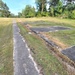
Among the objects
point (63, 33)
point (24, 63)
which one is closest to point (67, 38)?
point (63, 33)

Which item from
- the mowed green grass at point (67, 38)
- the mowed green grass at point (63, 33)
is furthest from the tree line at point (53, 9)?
the mowed green grass at point (67, 38)

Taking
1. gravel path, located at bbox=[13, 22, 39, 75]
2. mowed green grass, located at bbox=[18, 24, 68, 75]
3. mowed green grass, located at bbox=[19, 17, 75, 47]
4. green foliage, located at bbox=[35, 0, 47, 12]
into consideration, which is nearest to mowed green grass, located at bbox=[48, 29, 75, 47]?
mowed green grass, located at bbox=[19, 17, 75, 47]

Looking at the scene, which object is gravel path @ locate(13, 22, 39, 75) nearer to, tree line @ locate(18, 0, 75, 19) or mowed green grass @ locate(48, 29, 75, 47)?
mowed green grass @ locate(48, 29, 75, 47)

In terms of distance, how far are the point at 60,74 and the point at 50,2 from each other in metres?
59.6

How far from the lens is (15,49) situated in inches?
333

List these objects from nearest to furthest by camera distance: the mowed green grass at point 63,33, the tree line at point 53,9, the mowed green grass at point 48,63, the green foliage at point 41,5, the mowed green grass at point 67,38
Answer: the mowed green grass at point 48,63
the mowed green grass at point 67,38
the mowed green grass at point 63,33
the tree line at point 53,9
the green foliage at point 41,5

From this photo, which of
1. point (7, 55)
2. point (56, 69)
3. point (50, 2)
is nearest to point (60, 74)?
point (56, 69)

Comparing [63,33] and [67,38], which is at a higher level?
[67,38]

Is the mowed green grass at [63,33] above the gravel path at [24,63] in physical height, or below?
below

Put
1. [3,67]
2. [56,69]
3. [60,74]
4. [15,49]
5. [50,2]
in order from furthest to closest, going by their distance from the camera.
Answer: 1. [50,2]
2. [15,49]
3. [3,67]
4. [56,69]
5. [60,74]

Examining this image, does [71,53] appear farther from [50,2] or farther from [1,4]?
[1,4]

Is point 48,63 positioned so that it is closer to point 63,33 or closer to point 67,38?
point 67,38

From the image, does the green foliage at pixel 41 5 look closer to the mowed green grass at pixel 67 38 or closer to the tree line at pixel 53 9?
the tree line at pixel 53 9

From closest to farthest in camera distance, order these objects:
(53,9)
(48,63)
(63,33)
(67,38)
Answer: (48,63) → (67,38) → (63,33) → (53,9)
